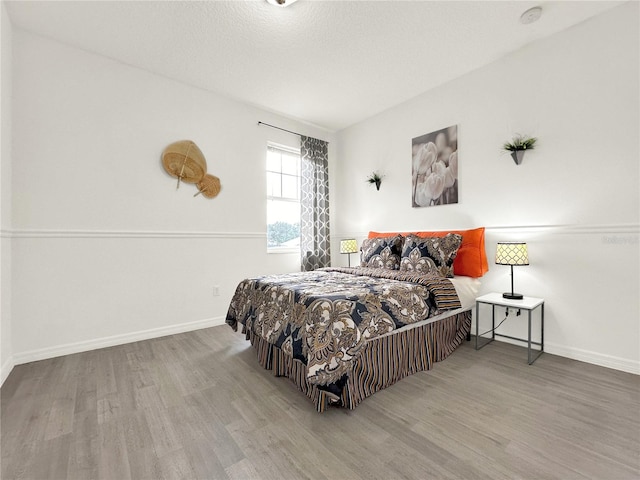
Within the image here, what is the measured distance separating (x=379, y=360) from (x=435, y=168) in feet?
7.79

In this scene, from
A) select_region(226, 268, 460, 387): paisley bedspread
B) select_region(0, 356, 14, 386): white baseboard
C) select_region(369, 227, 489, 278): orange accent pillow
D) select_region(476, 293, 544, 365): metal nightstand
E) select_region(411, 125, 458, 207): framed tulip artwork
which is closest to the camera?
select_region(226, 268, 460, 387): paisley bedspread

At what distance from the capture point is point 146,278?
2947mm

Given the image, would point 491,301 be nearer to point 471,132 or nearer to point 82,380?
point 471,132

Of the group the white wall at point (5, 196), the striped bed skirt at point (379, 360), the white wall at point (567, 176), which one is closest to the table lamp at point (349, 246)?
the white wall at point (567, 176)

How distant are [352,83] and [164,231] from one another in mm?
2612

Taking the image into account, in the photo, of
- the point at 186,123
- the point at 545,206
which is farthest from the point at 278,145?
the point at 545,206

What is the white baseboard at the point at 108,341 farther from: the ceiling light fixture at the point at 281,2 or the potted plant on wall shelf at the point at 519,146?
the potted plant on wall shelf at the point at 519,146

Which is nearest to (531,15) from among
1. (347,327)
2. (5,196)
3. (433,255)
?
(433,255)

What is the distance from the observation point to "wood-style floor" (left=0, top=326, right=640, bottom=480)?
1.25 metres

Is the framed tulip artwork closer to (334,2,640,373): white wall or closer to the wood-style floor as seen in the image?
(334,2,640,373): white wall

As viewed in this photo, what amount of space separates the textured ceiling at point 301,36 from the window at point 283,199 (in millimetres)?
995

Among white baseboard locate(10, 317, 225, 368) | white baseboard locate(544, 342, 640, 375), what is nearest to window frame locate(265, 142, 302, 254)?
white baseboard locate(10, 317, 225, 368)

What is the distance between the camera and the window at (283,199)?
4016 millimetres

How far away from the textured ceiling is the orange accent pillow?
172cm
